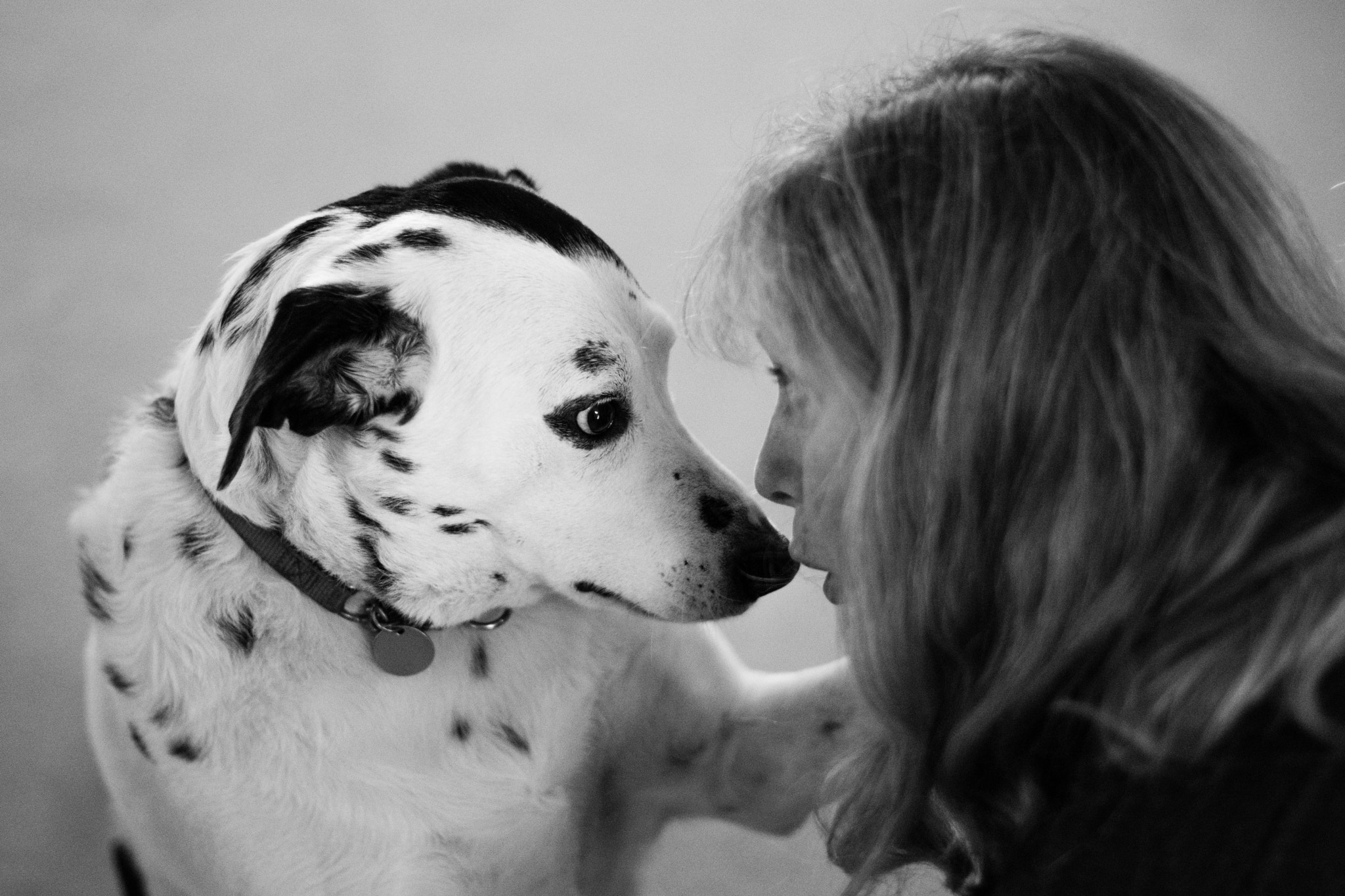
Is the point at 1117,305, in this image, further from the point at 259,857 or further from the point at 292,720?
the point at 259,857

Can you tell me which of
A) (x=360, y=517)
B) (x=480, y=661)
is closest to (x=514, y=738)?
(x=480, y=661)

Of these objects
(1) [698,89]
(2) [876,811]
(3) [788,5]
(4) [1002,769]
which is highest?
(3) [788,5]

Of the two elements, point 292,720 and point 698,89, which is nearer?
point 292,720

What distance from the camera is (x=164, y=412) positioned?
1.45m

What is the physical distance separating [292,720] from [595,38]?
186 centimetres

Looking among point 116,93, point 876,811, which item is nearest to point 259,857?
point 876,811

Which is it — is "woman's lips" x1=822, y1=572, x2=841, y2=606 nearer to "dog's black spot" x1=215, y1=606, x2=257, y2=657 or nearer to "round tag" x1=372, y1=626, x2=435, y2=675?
"round tag" x1=372, y1=626, x2=435, y2=675

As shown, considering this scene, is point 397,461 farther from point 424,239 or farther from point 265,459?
point 424,239

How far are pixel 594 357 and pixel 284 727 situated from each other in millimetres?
587

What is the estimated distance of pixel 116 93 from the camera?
2.37m

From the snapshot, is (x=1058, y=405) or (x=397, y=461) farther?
(x=397, y=461)

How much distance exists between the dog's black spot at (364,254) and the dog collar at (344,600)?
1.10 ft

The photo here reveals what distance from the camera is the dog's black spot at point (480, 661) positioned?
1435 millimetres

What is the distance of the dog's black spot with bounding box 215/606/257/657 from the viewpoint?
4.34 ft
